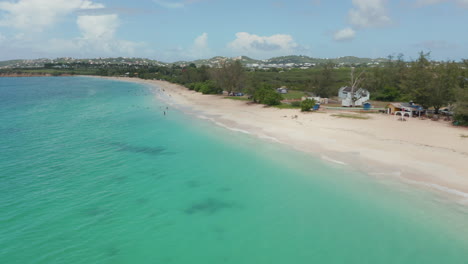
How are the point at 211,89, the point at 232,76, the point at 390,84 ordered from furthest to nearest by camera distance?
1. the point at 211,89
2. the point at 232,76
3. the point at 390,84

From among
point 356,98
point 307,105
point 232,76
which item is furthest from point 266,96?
point 232,76

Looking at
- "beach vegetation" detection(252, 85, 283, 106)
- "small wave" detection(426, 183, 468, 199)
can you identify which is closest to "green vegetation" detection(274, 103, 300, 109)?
"beach vegetation" detection(252, 85, 283, 106)

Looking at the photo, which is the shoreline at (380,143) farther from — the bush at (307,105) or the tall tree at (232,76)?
the tall tree at (232,76)

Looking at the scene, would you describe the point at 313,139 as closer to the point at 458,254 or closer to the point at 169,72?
the point at 458,254

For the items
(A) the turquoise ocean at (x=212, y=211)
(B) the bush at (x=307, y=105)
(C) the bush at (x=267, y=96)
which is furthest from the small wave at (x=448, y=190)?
(C) the bush at (x=267, y=96)

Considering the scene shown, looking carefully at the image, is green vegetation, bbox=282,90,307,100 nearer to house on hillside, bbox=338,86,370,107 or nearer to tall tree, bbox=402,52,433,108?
house on hillside, bbox=338,86,370,107

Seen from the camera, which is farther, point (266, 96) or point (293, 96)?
point (293, 96)

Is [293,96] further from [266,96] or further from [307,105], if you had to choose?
[307,105]
